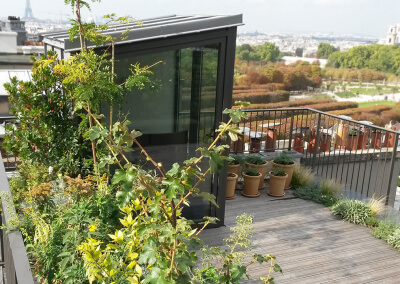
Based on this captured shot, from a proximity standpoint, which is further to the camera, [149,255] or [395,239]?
[395,239]

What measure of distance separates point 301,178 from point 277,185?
63cm

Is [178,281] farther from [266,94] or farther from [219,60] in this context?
[266,94]

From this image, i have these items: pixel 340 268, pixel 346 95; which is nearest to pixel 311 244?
pixel 340 268

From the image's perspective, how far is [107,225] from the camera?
9.47 ft

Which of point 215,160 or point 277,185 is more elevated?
point 215,160

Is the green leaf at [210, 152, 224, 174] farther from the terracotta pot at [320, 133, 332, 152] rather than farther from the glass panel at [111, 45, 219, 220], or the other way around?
the terracotta pot at [320, 133, 332, 152]

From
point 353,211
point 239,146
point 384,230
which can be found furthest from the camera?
point 239,146

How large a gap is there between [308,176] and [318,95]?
4246 cm

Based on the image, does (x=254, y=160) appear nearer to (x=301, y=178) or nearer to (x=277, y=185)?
(x=277, y=185)

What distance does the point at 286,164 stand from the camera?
672 centimetres

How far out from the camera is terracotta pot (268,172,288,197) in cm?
638

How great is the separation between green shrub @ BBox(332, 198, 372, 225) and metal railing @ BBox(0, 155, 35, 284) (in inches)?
167

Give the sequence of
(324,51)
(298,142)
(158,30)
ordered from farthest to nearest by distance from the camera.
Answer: (324,51), (298,142), (158,30)

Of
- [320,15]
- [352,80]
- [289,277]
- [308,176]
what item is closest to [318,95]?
[352,80]
